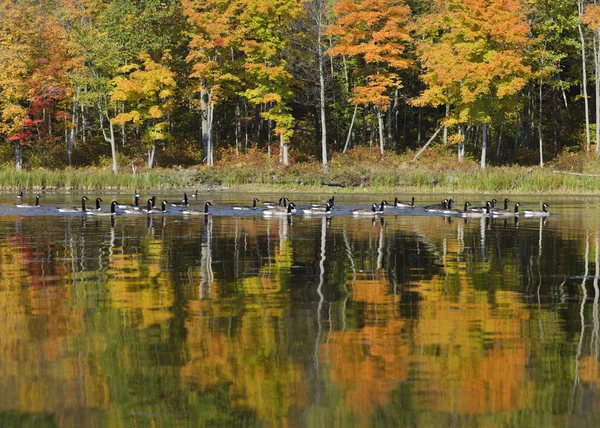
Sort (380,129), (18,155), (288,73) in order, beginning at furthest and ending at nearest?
(18,155)
(380,129)
(288,73)

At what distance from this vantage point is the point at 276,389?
481 inches

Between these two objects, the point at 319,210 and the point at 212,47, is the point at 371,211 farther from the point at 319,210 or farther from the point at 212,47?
the point at 212,47

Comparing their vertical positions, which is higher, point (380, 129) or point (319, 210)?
point (380, 129)

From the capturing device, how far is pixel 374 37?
70500 mm

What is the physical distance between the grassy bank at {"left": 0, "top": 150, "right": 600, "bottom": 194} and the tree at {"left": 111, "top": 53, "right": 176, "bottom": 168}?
166 inches

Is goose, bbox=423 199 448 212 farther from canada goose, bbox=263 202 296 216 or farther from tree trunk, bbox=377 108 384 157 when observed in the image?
tree trunk, bbox=377 108 384 157

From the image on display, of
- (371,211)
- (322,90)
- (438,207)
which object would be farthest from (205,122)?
(371,211)

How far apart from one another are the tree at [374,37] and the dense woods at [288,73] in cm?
15

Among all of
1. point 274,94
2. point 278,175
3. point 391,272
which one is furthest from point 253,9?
point 391,272

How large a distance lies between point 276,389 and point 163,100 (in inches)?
2626

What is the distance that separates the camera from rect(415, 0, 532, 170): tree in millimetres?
65812

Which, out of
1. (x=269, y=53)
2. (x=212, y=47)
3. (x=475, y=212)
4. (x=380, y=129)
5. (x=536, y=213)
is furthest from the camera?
(x=380, y=129)

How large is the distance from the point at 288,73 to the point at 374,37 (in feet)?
23.6

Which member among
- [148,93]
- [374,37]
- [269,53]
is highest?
[374,37]
